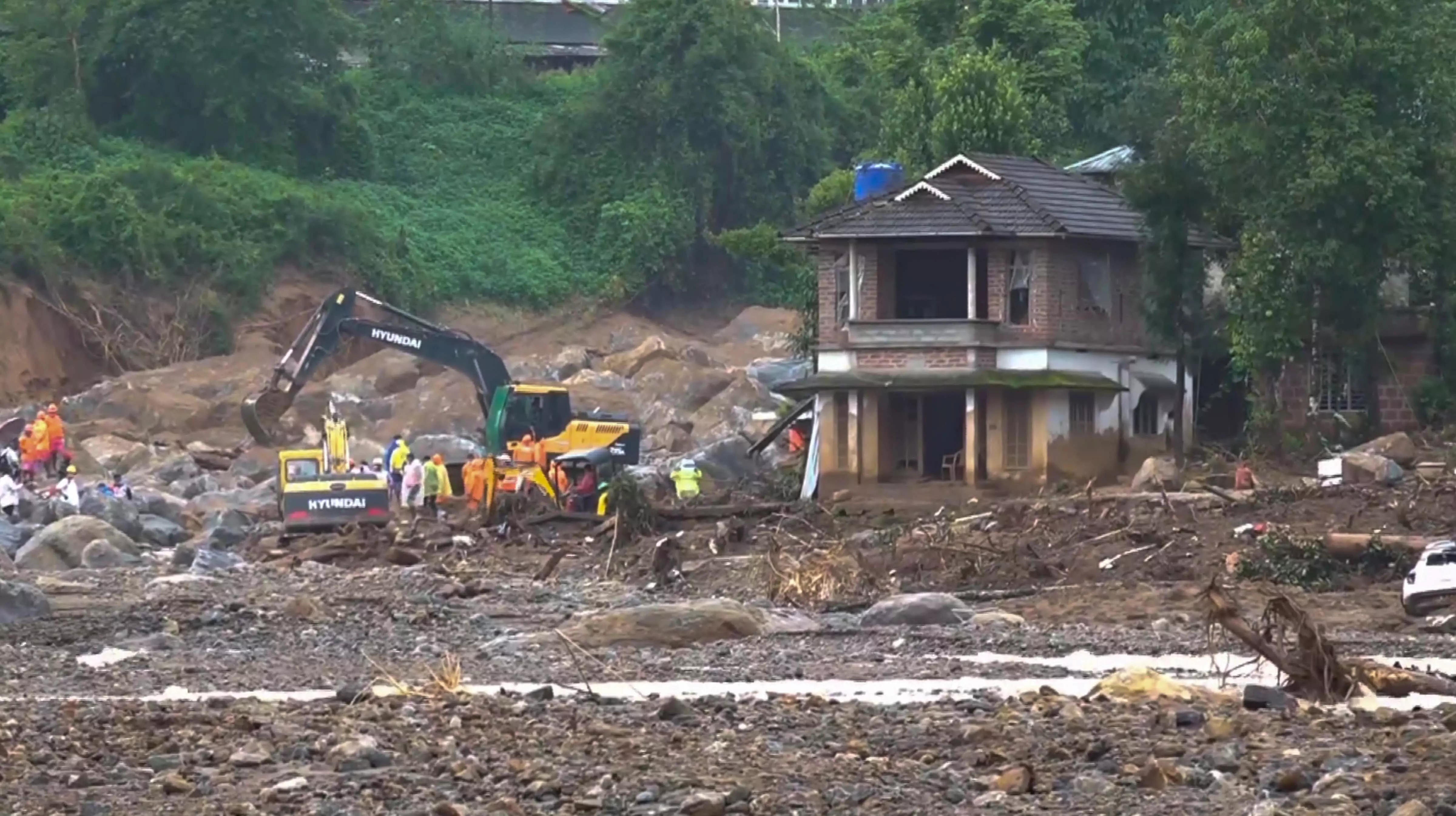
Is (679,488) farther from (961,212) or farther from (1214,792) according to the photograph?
(1214,792)

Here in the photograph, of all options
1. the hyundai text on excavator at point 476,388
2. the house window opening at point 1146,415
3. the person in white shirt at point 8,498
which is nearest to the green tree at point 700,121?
the hyundai text on excavator at point 476,388

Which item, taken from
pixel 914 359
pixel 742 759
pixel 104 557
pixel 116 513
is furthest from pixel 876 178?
pixel 742 759

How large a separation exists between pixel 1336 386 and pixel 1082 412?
400 cm

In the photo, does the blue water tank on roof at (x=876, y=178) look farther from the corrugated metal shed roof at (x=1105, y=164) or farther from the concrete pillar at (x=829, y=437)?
the concrete pillar at (x=829, y=437)

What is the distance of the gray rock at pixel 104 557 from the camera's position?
3806 cm

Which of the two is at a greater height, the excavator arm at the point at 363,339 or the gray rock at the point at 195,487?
the excavator arm at the point at 363,339

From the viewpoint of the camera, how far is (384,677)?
779 inches

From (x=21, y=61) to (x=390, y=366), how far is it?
19663 mm

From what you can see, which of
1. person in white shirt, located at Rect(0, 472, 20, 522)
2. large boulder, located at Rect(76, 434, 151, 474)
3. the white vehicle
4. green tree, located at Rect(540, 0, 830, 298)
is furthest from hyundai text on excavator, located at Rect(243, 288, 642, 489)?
green tree, located at Rect(540, 0, 830, 298)

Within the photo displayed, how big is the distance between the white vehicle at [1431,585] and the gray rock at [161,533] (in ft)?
73.9

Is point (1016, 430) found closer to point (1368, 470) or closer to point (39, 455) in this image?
point (1368, 470)

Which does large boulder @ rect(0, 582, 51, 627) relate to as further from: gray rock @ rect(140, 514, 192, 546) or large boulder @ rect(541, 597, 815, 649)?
gray rock @ rect(140, 514, 192, 546)

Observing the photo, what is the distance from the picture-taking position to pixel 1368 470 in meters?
35.3

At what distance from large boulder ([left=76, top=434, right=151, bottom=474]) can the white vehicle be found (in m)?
32.6
